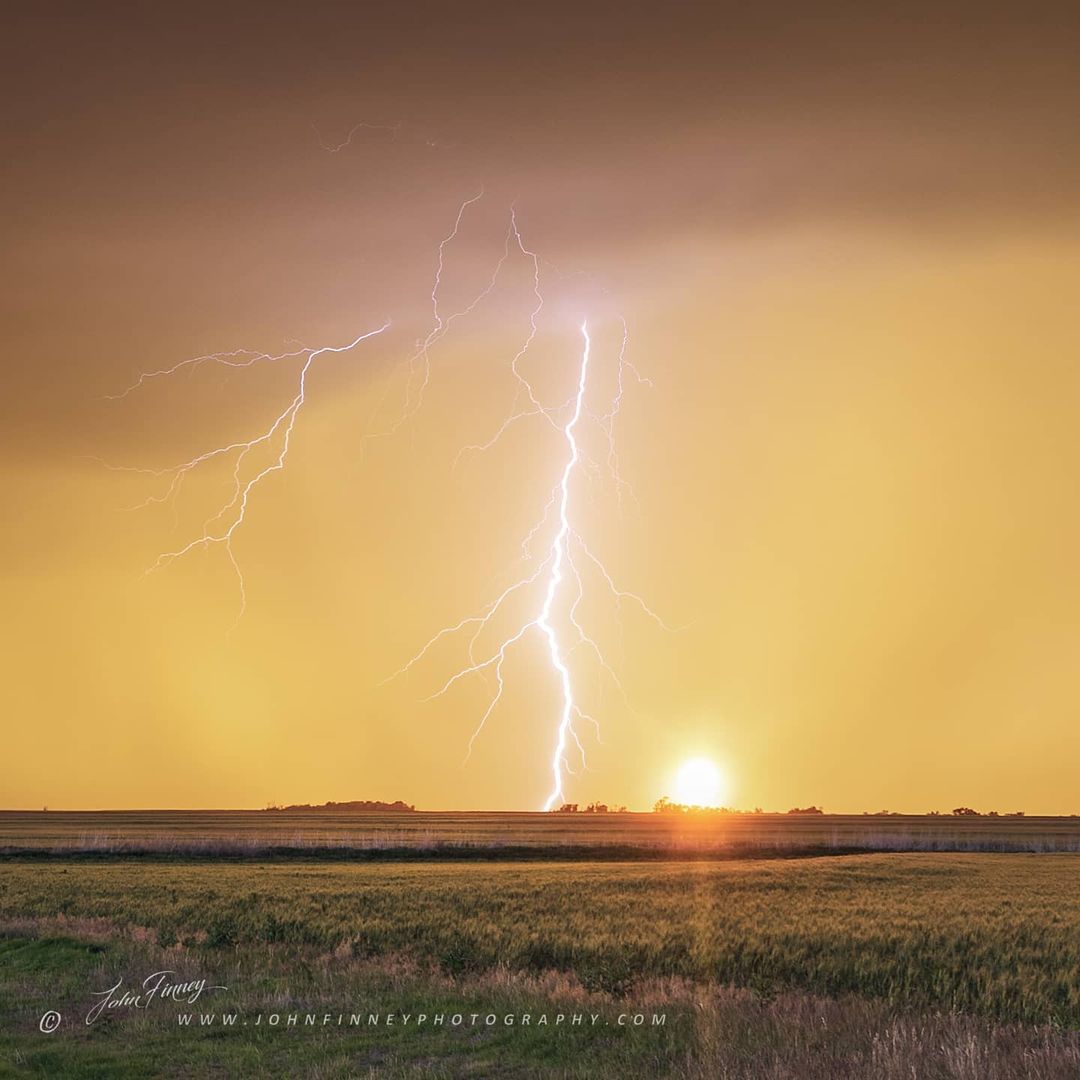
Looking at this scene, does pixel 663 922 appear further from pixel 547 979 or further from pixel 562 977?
pixel 547 979

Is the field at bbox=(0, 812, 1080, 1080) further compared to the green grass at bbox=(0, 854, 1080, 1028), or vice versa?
the green grass at bbox=(0, 854, 1080, 1028)

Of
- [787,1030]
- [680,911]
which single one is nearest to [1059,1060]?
[787,1030]

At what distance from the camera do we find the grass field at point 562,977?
1320 cm

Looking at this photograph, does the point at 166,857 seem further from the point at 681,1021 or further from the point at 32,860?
the point at 681,1021

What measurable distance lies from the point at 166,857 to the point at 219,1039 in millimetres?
51564

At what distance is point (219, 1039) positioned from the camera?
14.8 metres

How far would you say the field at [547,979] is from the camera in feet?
43.4

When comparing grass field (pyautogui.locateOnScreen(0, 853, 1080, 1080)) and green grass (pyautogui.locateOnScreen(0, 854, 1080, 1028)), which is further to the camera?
green grass (pyautogui.locateOnScreen(0, 854, 1080, 1028))

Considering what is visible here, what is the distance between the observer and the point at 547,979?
17562 millimetres

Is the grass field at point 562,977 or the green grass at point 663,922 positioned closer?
the grass field at point 562,977

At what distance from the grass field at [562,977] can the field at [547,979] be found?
0.06 meters

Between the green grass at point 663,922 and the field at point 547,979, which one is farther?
the green grass at point 663,922

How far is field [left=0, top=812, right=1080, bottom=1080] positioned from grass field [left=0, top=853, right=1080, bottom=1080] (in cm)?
6

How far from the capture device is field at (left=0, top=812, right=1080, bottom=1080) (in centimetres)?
1322
